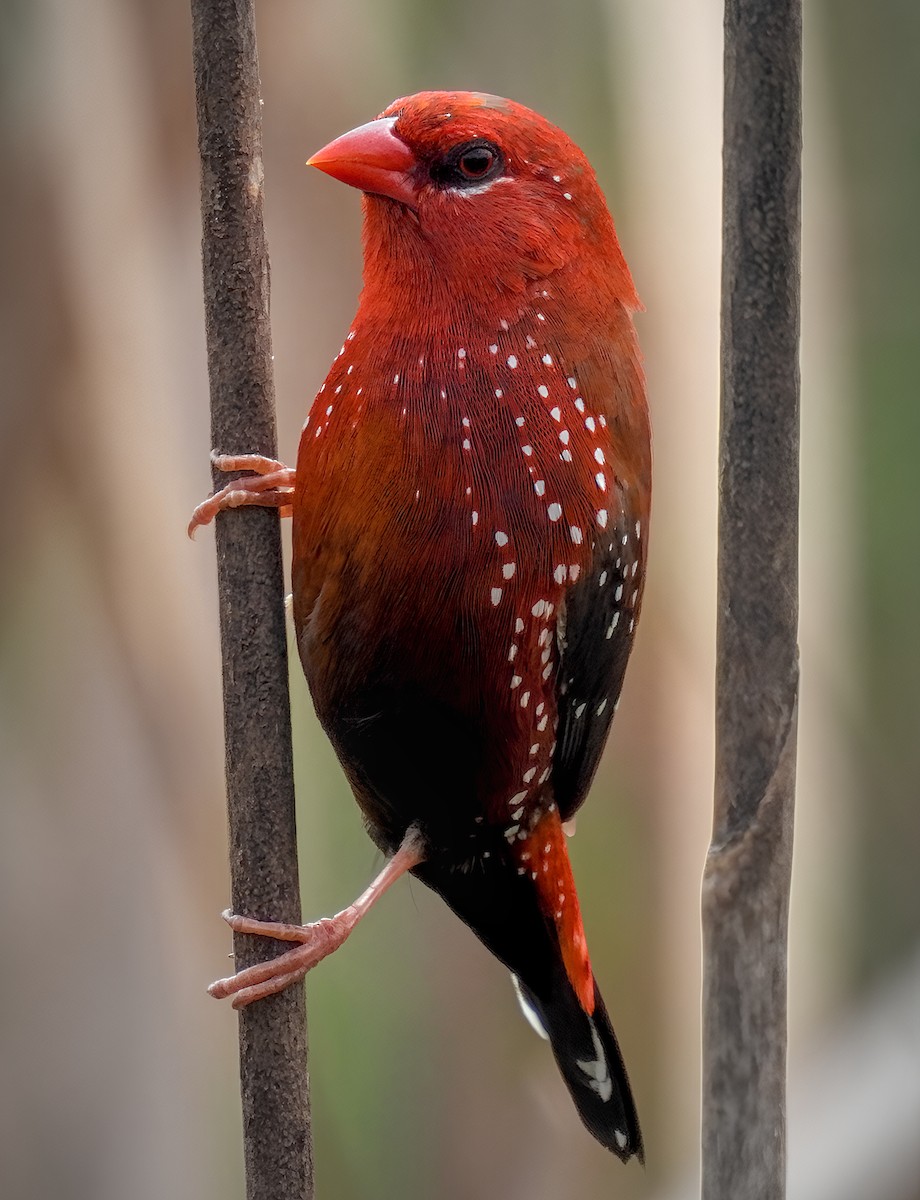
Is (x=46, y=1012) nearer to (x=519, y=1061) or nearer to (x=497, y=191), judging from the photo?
(x=519, y=1061)

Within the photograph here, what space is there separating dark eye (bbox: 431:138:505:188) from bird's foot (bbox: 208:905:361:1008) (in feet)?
1.44

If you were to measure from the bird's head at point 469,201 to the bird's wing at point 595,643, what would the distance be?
0.15 meters

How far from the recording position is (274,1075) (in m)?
0.74

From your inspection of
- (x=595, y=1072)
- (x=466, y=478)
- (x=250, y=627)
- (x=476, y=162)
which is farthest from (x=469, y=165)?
(x=595, y=1072)

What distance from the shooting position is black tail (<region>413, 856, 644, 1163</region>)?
90 cm

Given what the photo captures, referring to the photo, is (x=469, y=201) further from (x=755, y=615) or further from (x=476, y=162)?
(x=755, y=615)

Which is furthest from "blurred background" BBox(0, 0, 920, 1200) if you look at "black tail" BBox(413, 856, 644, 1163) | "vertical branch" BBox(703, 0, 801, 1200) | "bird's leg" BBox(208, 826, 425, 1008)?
"vertical branch" BBox(703, 0, 801, 1200)

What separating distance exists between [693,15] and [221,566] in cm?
87

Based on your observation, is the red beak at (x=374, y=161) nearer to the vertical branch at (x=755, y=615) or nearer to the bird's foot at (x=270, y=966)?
the vertical branch at (x=755, y=615)

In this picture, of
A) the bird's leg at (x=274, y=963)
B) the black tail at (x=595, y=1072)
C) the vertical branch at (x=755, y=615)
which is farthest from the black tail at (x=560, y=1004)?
the vertical branch at (x=755, y=615)

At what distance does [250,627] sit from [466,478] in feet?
0.49

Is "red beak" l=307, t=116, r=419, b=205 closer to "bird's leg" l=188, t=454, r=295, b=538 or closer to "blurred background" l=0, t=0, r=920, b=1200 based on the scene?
"bird's leg" l=188, t=454, r=295, b=538

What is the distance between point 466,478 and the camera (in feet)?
2.48

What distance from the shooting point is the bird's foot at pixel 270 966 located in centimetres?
74
